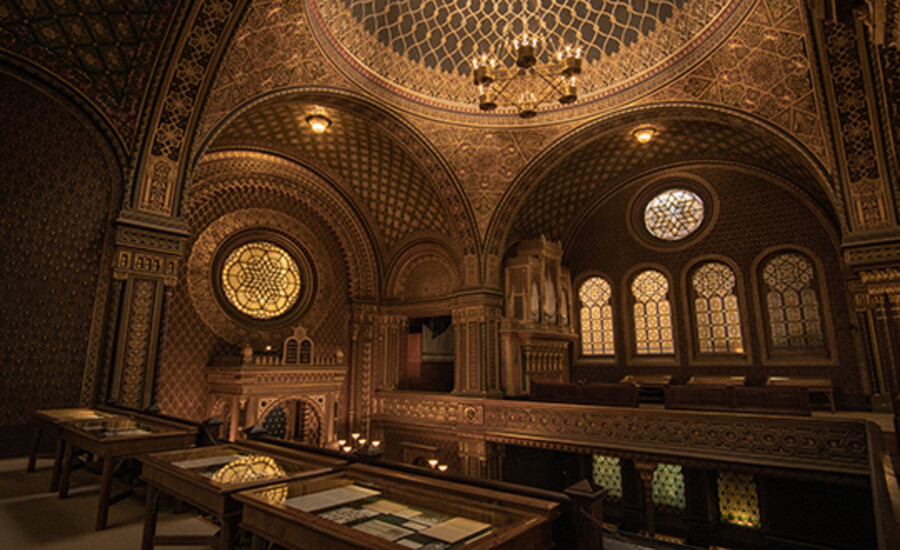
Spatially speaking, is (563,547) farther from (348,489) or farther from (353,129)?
(353,129)

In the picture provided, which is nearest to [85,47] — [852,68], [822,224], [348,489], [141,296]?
[141,296]

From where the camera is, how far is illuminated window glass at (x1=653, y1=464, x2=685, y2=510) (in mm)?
11570

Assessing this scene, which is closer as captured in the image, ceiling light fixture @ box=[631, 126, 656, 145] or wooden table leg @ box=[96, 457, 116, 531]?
wooden table leg @ box=[96, 457, 116, 531]

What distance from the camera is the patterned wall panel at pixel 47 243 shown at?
6402mm

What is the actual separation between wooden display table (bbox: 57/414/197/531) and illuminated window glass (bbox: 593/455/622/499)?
10537 mm

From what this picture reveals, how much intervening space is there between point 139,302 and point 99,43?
3627 mm

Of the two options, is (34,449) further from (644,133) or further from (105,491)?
(644,133)

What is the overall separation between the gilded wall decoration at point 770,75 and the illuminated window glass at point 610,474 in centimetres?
820

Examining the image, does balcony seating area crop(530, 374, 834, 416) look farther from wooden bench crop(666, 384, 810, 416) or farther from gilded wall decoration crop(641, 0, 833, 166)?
gilded wall decoration crop(641, 0, 833, 166)

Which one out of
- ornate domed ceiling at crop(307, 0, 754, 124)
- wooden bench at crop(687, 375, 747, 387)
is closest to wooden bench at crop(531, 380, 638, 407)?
wooden bench at crop(687, 375, 747, 387)

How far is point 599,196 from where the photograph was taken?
47.1 feet

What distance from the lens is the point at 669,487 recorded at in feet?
38.4

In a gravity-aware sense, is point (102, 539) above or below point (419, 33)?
below

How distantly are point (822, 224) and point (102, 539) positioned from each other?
1374cm
